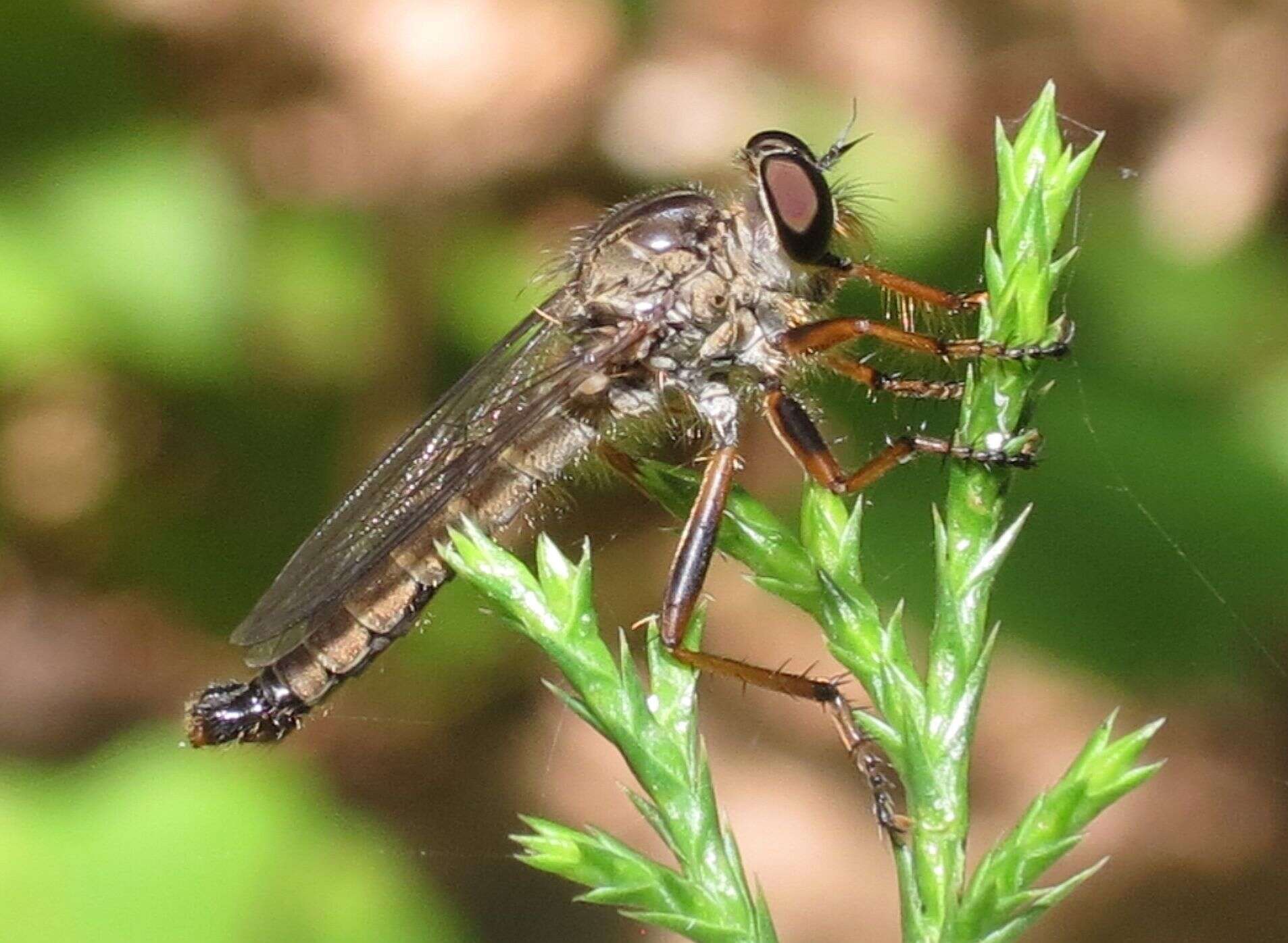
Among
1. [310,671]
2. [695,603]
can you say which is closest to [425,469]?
[310,671]

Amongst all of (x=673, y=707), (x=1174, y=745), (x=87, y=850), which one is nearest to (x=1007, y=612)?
(x=1174, y=745)

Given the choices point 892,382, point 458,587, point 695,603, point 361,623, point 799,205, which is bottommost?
point 695,603

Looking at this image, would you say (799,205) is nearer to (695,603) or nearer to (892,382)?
(892,382)

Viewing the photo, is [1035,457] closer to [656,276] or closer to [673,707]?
[673,707]

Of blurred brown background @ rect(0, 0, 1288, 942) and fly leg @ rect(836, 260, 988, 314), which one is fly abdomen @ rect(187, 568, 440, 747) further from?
fly leg @ rect(836, 260, 988, 314)

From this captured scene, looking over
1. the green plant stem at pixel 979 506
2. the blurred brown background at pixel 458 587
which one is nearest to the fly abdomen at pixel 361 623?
the blurred brown background at pixel 458 587

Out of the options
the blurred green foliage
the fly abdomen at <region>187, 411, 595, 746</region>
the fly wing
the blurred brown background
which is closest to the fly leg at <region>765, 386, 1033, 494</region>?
the fly wing
